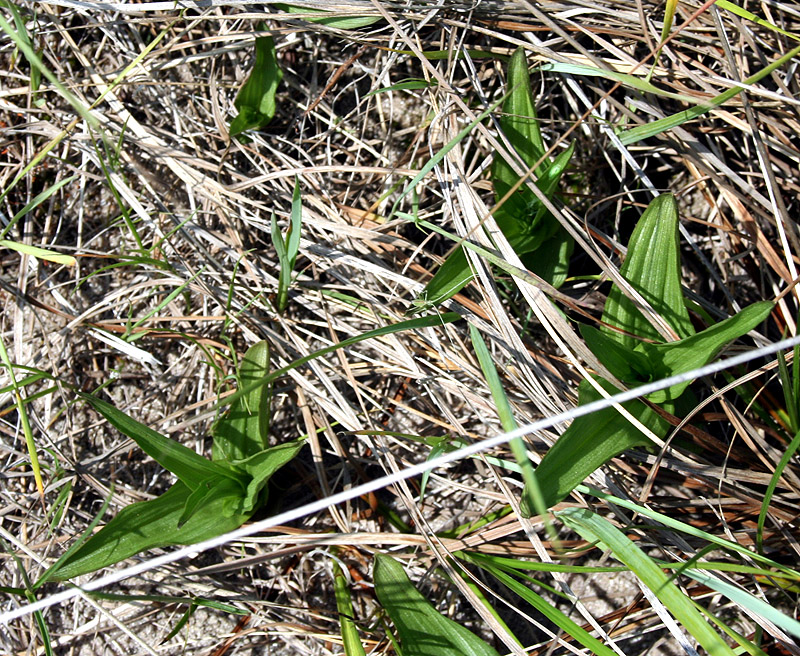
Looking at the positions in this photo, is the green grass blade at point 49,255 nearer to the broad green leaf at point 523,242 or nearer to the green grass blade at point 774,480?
the broad green leaf at point 523,242

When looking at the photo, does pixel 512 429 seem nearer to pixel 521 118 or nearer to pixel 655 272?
pixel 655 272

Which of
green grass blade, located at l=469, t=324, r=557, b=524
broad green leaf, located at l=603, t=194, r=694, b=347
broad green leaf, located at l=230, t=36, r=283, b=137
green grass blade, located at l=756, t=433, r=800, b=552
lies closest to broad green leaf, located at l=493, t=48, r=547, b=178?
broad green leaf, located at l=603, t=194, r=694, b=347

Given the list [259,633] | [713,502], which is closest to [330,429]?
[259,633]

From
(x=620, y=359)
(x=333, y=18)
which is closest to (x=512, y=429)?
(x=620, y=359)

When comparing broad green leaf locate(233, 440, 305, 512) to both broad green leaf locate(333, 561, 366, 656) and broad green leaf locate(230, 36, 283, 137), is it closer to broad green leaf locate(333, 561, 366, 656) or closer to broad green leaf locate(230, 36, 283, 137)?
broad green leaf locate(333, 561, 366, 656)

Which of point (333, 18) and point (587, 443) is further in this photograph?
point (333, 18)
